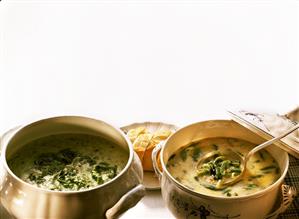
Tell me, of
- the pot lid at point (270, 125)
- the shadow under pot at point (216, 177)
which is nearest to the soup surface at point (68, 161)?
the shadow under pot at point (216, 177)

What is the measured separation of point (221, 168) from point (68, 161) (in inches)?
12.1

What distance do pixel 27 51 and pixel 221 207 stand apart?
1.03 meters

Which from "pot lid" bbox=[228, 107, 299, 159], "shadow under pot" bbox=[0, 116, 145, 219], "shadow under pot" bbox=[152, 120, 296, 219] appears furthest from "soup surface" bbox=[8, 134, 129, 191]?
"pot lid" bbox=[228, 107, 299, 159]

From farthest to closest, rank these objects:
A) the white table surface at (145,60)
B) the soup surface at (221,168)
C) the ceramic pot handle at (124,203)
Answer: the white table surface at (145,60) < the soup surface at (221,168) < the ceramic pot handle at (124,203)

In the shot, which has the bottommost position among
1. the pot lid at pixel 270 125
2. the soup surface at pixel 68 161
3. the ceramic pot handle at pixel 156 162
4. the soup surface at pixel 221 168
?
the soup surface at pixel 221 168

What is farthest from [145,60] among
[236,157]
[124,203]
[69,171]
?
[124,203]

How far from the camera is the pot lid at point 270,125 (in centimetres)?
105

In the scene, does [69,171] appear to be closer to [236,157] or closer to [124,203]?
[124,203]

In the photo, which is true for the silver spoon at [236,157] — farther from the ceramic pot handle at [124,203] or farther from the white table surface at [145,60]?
the white table surface at [145,60]

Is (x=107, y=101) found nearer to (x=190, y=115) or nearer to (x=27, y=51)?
(x=190, y=115)

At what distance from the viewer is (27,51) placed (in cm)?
177

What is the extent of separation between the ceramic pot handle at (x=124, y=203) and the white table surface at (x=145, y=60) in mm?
528

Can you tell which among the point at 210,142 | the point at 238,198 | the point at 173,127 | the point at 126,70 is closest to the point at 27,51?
the point at 126,70

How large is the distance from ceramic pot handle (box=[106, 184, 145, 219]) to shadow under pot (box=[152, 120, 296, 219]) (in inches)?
4.1
